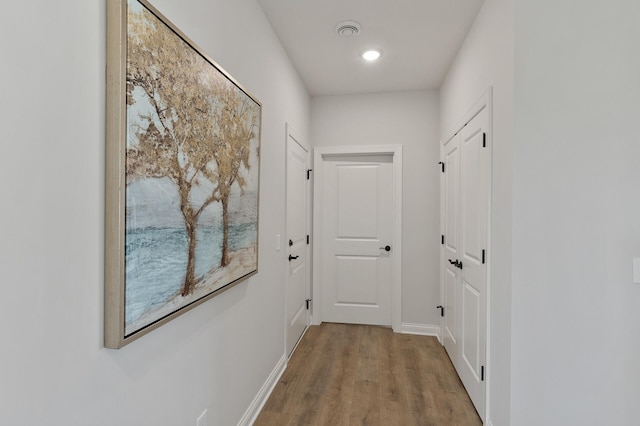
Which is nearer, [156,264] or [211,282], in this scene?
[156,264]

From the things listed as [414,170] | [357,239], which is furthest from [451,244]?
[357,239]

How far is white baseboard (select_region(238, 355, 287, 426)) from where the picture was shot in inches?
76.4

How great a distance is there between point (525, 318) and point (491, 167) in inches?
31.7

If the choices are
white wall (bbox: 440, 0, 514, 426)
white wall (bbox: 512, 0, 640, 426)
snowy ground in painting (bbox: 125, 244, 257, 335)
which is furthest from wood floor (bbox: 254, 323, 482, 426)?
snowy ground in painting (bbox: 125, 244, 257, 335)

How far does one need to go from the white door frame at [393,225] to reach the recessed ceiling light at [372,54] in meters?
0.98

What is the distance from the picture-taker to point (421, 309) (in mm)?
3535

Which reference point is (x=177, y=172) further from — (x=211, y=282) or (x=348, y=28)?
(x=348, y=28)

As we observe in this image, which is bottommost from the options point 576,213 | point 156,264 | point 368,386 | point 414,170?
point 368,386

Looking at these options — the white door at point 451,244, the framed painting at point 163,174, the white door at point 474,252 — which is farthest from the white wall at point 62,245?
the white door at point 451,244

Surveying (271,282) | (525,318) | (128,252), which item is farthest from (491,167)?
(128,252)

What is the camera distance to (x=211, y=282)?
1.44 metres

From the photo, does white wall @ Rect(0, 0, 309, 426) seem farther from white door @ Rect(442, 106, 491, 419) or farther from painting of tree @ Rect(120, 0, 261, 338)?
white door @ Rect(442, 106, 491, 419)

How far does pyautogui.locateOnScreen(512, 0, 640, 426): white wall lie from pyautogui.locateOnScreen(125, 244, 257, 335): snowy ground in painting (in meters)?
1.32

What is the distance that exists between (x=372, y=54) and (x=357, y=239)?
6.04 feet
